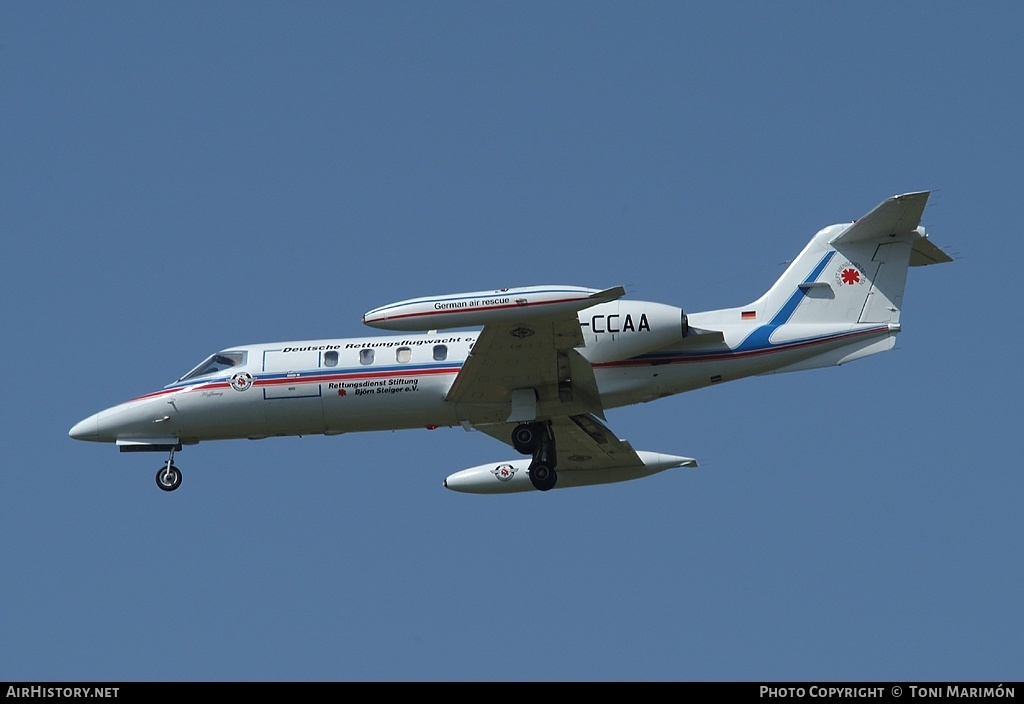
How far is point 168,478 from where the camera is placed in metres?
30.8

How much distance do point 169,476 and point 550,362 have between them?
891 cm

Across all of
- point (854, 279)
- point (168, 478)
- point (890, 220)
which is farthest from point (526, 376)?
point (168, 478)

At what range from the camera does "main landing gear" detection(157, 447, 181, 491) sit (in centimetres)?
3080

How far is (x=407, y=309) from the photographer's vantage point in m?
24.7

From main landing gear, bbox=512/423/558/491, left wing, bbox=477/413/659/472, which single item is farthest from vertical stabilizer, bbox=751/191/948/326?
main landing gear, bbox=512/423/558/491

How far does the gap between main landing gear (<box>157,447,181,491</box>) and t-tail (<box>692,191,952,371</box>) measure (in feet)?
37.6

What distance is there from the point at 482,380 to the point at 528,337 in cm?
177

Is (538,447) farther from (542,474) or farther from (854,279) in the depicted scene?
(854,279)

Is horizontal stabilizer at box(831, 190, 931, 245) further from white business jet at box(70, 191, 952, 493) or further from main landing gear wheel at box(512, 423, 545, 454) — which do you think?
main landing gear wheel at box(512, 423, 545, 454)

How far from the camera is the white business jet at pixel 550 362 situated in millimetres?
27953

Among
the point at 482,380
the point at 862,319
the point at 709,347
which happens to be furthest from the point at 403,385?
the point at 862,319

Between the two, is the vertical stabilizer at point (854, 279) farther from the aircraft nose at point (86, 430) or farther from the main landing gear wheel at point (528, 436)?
the aircraft nose at point (86, 430)

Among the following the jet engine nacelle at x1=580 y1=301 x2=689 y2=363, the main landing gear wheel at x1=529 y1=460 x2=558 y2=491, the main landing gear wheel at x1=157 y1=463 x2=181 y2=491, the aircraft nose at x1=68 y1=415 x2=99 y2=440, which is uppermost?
the jet engine nacelle at x1=580 y1=301 x2=689 y2=363
